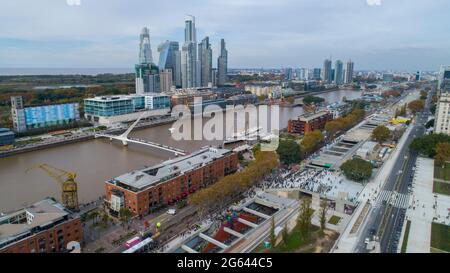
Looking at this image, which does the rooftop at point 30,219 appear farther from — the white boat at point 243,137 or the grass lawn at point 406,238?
the white boat at point 243,137

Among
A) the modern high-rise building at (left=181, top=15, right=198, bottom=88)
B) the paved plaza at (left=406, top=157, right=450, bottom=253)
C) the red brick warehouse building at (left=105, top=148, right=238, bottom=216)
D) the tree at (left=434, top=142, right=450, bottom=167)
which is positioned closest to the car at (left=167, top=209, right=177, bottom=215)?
the red brick warehouse building at (left=105, top=148, right=238, bottom=216)

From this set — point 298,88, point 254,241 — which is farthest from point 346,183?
point 298,88

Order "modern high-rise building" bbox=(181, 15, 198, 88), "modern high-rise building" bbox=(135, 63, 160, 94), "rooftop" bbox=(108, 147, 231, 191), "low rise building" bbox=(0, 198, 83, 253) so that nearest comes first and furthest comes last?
1. "low rise building" bbox=(0, 198, 83, 253)
2. "rooftop" bbox=(108, 147, 231, 191)
3. "modern high-rise building" bbox=(135, 63, 160, 94)
4. "modern high-rise building" bbox=(181, 15, 198, 88)

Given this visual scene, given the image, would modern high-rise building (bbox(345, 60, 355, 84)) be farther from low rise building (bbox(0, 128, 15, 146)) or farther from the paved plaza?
low rise building (bbox(0, 128, 15, 146))

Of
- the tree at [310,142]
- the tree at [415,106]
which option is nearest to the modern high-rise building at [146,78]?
the tree at [310,142]

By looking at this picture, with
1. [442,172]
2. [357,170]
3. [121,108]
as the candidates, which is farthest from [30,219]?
[121,108]

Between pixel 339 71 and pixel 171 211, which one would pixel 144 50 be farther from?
pixel 339 71
